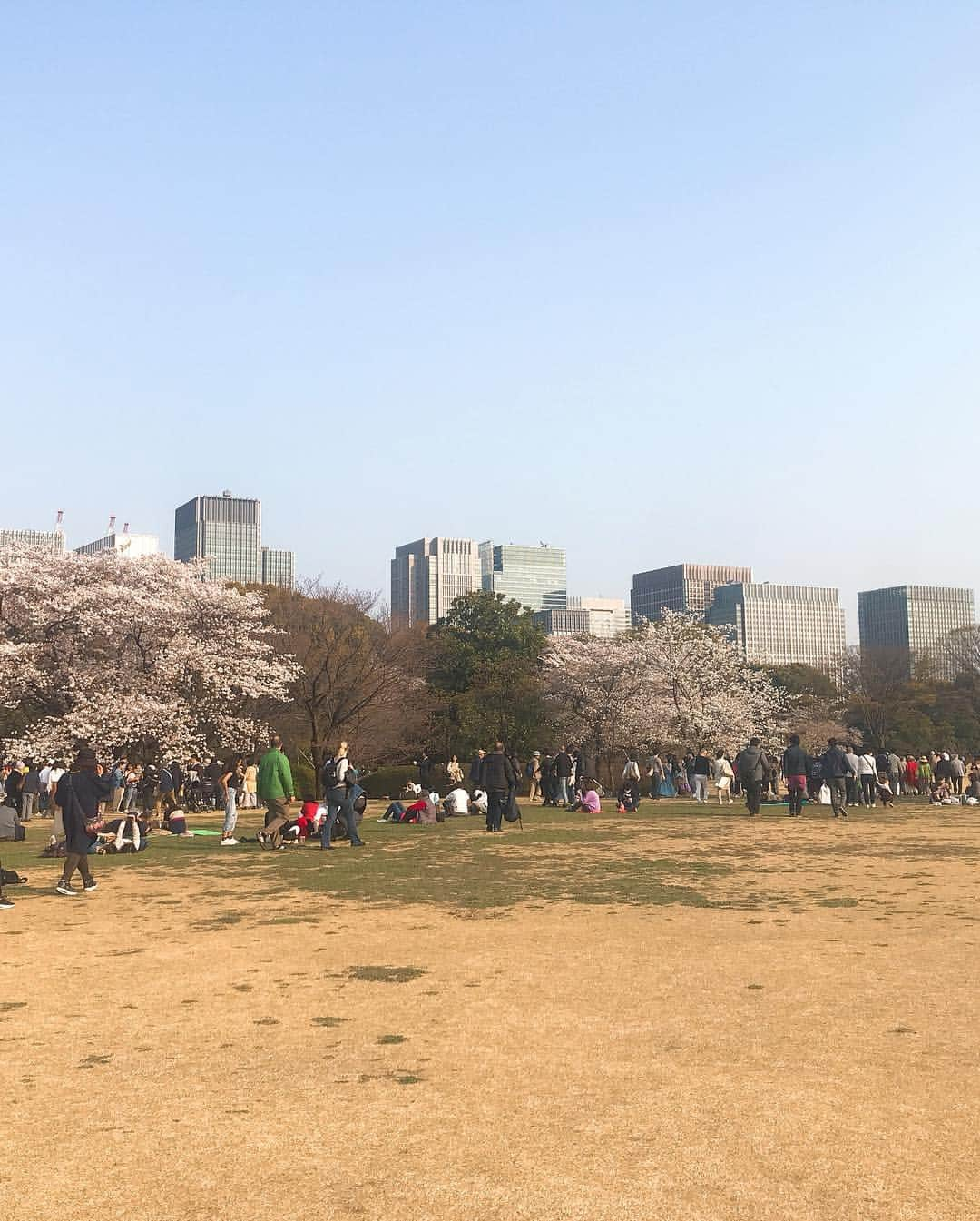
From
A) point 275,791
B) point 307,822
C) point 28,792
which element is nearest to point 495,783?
point 307,822

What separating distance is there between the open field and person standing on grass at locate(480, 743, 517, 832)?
8.62 m

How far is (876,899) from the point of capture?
471 inches

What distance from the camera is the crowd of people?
688 inches

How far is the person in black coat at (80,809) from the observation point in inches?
521

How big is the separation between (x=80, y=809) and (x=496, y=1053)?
8795 millimetres

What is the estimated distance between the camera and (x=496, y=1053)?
248 inches

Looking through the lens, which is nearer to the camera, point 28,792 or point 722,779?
point 28,792

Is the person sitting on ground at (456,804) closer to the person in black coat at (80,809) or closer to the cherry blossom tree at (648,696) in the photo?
the person in black coat at (80,809)

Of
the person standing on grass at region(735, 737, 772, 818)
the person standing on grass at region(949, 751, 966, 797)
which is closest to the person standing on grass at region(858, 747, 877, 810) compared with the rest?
the person standing on grass at region(949, 751, 966, 797)

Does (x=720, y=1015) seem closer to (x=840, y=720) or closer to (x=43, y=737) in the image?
(x=43, y=737)

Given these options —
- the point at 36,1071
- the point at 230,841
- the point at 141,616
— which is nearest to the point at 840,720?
the point at 141,616

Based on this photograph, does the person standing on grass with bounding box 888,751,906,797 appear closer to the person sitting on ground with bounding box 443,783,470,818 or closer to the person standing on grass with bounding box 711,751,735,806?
the person standing on grass with bounding box 711,751,735,806

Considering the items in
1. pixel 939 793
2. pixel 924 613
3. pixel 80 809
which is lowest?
pixel 939 793

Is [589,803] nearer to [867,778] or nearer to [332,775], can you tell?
[867,778]
